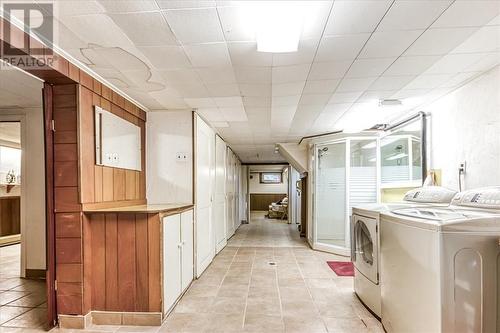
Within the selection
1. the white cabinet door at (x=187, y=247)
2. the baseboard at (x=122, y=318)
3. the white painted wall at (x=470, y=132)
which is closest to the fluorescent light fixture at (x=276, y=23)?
the white painted wall at (x=470, y=132)

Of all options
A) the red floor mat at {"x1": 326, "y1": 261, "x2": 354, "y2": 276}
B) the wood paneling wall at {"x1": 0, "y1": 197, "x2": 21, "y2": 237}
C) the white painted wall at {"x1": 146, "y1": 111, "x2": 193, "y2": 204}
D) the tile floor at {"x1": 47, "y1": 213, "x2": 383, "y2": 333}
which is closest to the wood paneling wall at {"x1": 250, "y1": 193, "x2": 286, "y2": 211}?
the tile floor at {"x1": 47, "y1": 213, "x2": 383, "y2": 333}

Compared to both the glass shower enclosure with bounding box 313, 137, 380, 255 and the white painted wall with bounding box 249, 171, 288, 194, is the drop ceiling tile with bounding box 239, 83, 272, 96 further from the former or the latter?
the white painted wall with bounding box 249, 171, 288, 194

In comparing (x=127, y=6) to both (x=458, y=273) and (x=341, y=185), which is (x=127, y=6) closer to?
(x=458, y=273)

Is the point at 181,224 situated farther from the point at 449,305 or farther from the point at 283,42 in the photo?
the point at 449,305

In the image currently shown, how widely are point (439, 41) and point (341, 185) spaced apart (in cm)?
366

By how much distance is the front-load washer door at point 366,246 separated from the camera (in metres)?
2.67

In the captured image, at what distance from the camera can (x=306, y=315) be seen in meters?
2.73

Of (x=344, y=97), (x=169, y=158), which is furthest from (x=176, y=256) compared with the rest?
(x=344, y=97)

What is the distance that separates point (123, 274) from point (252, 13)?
247 centimetres

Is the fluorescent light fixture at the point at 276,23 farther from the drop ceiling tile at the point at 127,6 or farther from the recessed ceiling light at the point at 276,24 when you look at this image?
the drop ceiling tile at the point at 127,6

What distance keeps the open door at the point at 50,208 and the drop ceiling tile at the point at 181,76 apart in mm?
1045

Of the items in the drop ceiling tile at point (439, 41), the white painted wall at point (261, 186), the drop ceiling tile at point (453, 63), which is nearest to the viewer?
the drop ceiling tile at point (439, 41)

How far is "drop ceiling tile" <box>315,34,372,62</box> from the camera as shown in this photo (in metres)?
2.00

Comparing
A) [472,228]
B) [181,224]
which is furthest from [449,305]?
[181,224]
